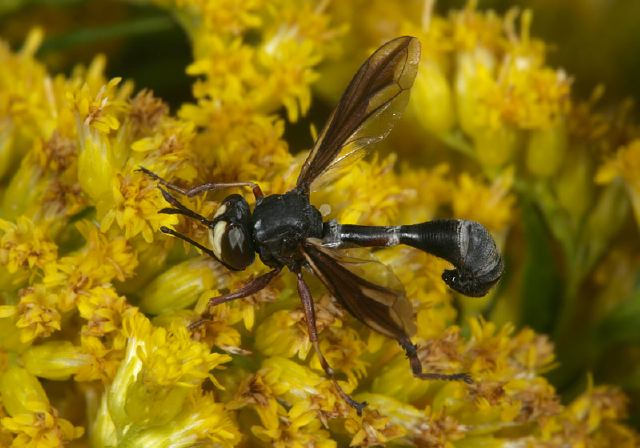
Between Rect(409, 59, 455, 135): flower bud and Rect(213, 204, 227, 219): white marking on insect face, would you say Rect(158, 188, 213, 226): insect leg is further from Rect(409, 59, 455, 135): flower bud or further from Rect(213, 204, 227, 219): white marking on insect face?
Rect(409, 59, 455, 135): flower bud

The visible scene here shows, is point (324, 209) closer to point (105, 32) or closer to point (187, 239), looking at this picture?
point (187, 239)

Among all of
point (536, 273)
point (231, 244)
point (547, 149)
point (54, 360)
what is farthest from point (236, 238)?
point (547, 149)

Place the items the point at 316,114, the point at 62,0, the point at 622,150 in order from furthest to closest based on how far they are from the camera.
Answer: the point at 316,114
the point at 62,0
the point at 622,150

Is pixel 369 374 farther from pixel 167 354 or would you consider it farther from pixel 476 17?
pixel 476 17

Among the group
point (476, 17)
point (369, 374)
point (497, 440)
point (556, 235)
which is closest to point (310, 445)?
point (369, 374)

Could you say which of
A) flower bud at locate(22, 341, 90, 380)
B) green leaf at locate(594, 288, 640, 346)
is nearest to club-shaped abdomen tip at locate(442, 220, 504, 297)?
green leaf at locate(594, 288, 640, 346)

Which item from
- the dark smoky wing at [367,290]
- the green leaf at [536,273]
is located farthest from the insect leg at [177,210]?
the green leaf at [536,273]
